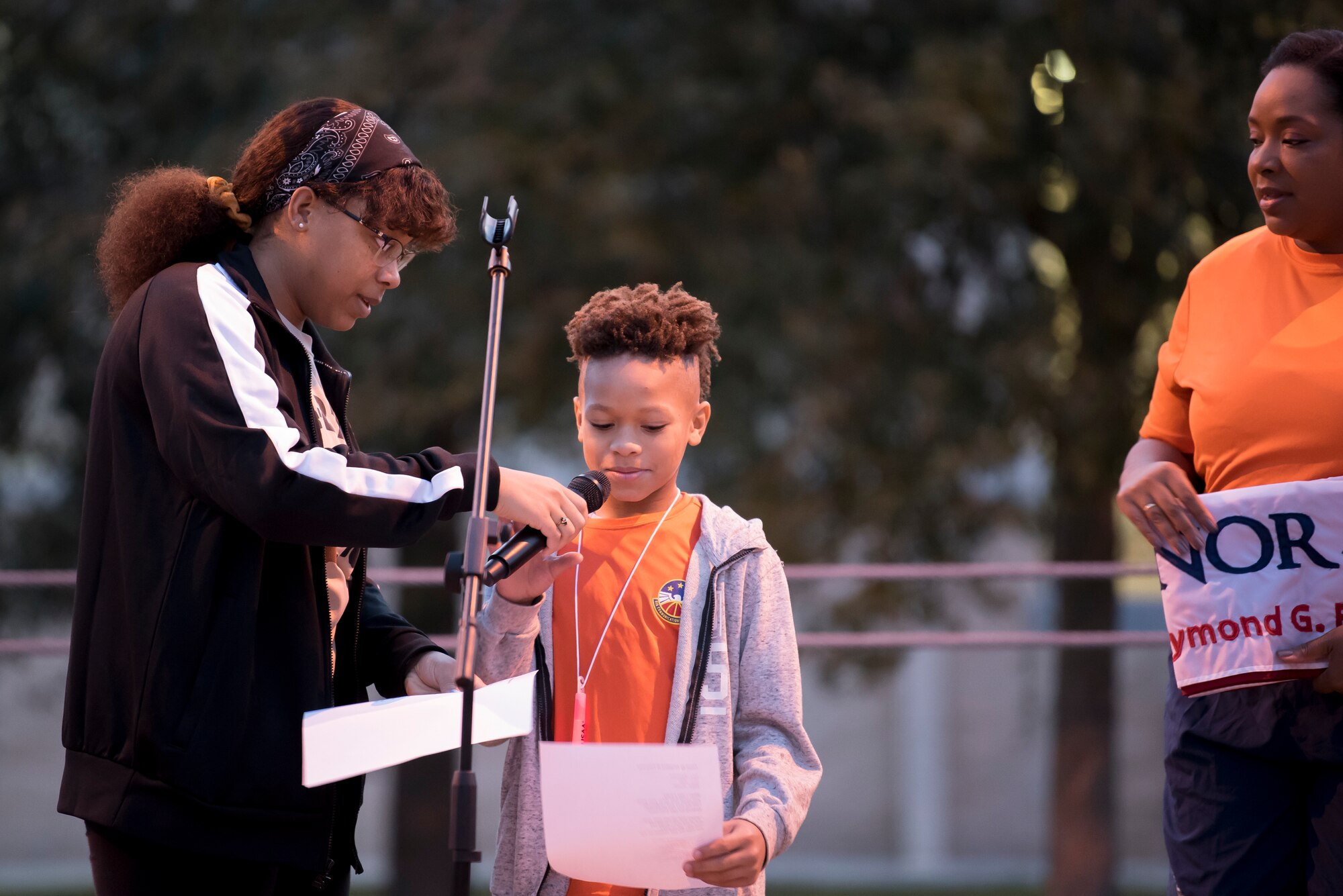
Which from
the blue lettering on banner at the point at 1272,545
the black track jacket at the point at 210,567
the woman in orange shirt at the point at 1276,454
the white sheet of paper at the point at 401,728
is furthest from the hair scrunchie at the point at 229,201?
the blue lettering on banner at the point at 1272,545

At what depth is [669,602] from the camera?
2.38 m

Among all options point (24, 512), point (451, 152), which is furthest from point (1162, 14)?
point (24, 512)

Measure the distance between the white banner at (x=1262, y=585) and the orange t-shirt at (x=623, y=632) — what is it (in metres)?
0.87

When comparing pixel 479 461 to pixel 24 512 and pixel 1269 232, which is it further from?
pixel 24 512

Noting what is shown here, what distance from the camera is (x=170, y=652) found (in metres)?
2.00

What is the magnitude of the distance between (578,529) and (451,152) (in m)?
4.51

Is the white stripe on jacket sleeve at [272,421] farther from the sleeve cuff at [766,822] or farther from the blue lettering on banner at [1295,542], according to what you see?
the blue lettering on banner at [1295,542]

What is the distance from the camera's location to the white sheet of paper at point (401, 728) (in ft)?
6.40

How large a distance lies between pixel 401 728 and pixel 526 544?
13.1 inches

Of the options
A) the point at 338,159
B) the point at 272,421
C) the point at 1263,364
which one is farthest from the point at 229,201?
the point at 1263,364

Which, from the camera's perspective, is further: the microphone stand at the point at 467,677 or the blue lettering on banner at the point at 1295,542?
the blue lettering on banner at the point at 1295,542

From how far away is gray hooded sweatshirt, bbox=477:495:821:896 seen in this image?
7.41 feet

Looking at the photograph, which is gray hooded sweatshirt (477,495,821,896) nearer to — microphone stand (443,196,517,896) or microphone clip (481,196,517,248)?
microphone stand (443,196,517,896)

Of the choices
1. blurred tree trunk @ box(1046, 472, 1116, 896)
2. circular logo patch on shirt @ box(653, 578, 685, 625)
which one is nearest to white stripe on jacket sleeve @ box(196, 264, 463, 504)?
circular logo patch on shirt @ box(653, 578, 685, 625)
